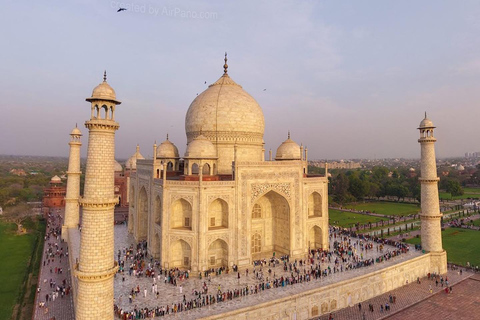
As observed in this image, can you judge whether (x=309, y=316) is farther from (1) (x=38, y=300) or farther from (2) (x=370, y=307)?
(1) (x=38, y=300)

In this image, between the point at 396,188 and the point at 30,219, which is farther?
the point at 396,188

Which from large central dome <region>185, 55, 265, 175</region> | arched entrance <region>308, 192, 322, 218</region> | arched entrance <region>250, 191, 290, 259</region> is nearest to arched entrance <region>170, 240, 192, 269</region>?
arched entrance <region>250, 191, 290, 259</region>

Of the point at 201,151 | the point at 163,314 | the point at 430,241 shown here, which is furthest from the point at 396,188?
the point at 163,314

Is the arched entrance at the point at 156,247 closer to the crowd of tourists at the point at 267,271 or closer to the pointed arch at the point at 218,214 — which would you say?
the crowd of tourists at the point at 267,271

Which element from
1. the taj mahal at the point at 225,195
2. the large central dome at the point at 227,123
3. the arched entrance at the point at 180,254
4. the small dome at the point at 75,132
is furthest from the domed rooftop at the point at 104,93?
the small dome at the point at 75,132

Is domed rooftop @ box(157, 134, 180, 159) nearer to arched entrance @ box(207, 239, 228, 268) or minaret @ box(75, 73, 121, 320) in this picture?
arched entrance @ box(207, 239, 228, 268)

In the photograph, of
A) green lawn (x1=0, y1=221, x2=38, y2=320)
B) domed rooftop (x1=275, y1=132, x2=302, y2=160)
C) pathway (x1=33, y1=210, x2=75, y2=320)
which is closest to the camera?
pathway (x1=33, y1=210, x2=75, y2=320)

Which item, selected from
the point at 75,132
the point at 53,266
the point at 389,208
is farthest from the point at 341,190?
the point at 53,266

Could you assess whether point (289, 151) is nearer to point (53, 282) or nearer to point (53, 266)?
point (53, 282)
